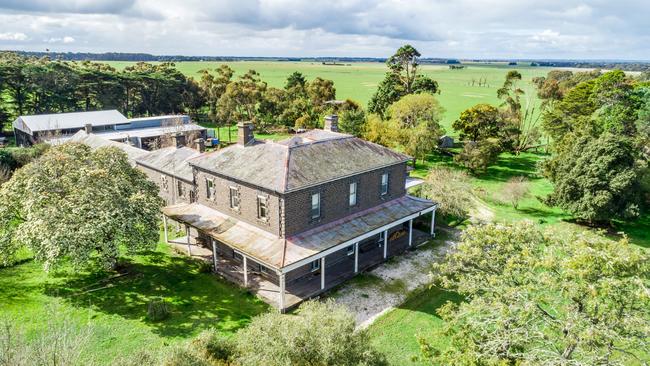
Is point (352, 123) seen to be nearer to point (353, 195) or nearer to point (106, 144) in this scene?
point (106, 144)

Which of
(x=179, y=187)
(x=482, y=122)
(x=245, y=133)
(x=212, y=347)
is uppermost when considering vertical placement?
(x=245, y=133)

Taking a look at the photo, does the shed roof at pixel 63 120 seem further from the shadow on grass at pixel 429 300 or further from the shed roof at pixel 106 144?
the shadow on grass at pixel 429 300

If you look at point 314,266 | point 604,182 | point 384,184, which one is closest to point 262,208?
point 314,266

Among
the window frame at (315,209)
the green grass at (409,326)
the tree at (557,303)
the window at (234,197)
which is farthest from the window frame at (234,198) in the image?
the tree at (557,303)

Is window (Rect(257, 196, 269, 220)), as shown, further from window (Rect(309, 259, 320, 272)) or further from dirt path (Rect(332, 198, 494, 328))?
dirt path (Rect(332, 198, 494, 328))

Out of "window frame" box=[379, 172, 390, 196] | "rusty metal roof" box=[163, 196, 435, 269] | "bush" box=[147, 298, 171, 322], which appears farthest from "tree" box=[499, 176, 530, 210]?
"bush" box=[147, 298, 171, 322]

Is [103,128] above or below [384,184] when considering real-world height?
above

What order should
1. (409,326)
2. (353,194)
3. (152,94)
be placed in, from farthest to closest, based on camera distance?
(152,94) → (353,194) → (409,326)

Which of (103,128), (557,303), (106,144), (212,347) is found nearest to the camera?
(557,303)
